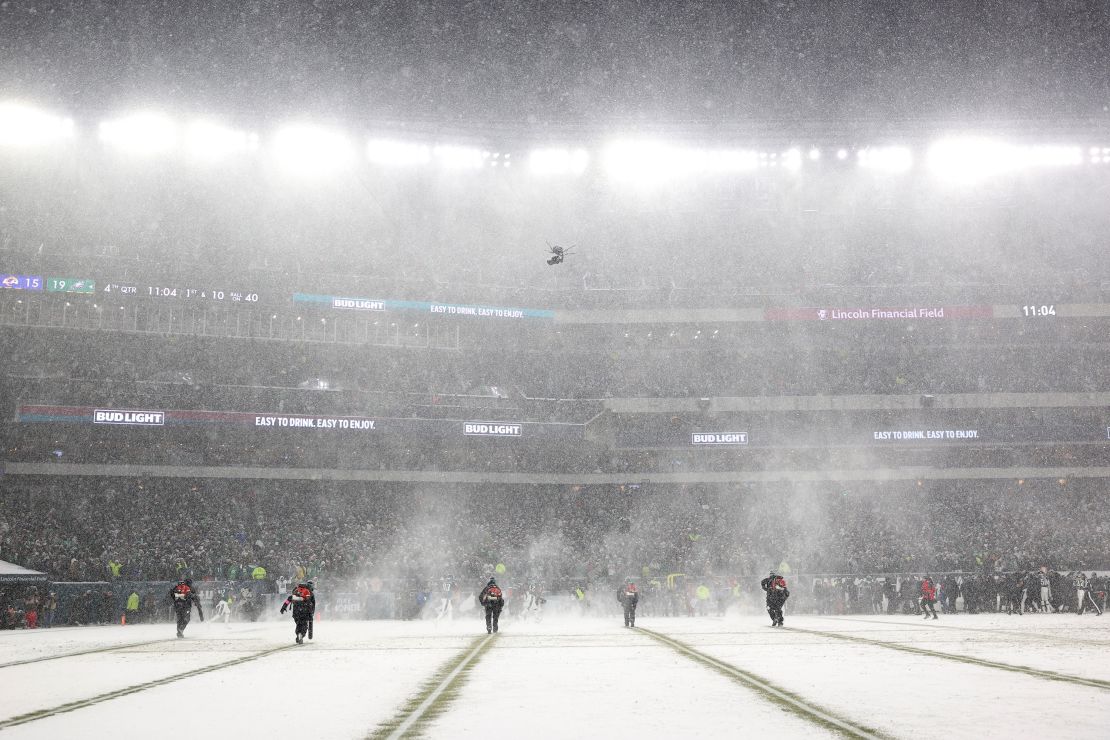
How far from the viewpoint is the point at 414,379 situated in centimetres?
5159

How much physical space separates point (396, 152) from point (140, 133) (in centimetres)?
1353

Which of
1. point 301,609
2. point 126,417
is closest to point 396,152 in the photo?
point 126,417

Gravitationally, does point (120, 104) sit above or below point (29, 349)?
above

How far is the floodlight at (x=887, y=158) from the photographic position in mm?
52781

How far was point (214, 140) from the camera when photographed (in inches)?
1943

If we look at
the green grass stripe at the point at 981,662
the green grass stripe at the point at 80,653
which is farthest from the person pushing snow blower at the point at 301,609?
the green grass stripe at the point at 981,662

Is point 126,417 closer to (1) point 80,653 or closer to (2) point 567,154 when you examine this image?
(1) point 80,653

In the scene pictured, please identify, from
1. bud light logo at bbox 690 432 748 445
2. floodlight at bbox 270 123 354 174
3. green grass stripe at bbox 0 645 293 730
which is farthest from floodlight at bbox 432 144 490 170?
green grass stripe at bbox 0 645 293 730

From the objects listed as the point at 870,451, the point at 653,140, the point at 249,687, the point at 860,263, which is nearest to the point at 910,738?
the point at 249,687

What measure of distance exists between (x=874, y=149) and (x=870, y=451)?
58.0 feet

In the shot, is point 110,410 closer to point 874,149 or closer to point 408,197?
point 408,197

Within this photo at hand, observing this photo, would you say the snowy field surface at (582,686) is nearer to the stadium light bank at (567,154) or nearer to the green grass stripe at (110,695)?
the green grass stripe at (110,695)

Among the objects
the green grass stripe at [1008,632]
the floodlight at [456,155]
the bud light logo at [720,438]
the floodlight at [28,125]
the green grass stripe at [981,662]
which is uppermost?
the floodlight at [456,155]

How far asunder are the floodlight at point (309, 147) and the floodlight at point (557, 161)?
10.6m
